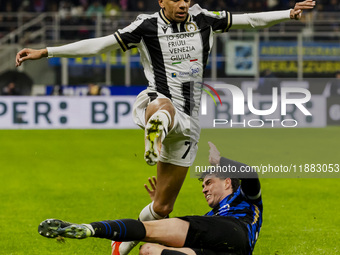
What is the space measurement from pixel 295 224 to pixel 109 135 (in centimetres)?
1154

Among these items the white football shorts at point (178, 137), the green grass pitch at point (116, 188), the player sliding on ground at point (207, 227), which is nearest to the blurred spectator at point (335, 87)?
the green grass pitch at point (116, 188)

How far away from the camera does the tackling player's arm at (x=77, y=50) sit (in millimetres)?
5855

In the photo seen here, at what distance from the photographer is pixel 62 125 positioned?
21.0 m

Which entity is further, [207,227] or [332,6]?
[332,6]

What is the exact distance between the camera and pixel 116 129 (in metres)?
21.1

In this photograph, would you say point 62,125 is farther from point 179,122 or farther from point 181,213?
point 179,122

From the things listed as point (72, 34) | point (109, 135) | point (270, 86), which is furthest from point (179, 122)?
point (72, 34)

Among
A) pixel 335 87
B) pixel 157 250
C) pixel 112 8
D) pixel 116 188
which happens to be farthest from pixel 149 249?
pixel 112 8

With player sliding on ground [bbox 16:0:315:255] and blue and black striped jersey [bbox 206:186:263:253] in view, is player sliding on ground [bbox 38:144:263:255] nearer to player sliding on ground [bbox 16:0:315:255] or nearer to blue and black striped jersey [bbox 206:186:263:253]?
blue and black striped jersey [bbox 206:186:263:253]

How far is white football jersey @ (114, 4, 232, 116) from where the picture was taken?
20.4 ft

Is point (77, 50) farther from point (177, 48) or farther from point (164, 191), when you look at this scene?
point (164, 191)

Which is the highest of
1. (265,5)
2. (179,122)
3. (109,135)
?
(265,5)

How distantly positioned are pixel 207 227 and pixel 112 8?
22.7 meters

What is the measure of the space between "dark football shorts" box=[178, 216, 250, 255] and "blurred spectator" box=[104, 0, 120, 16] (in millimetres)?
21490
